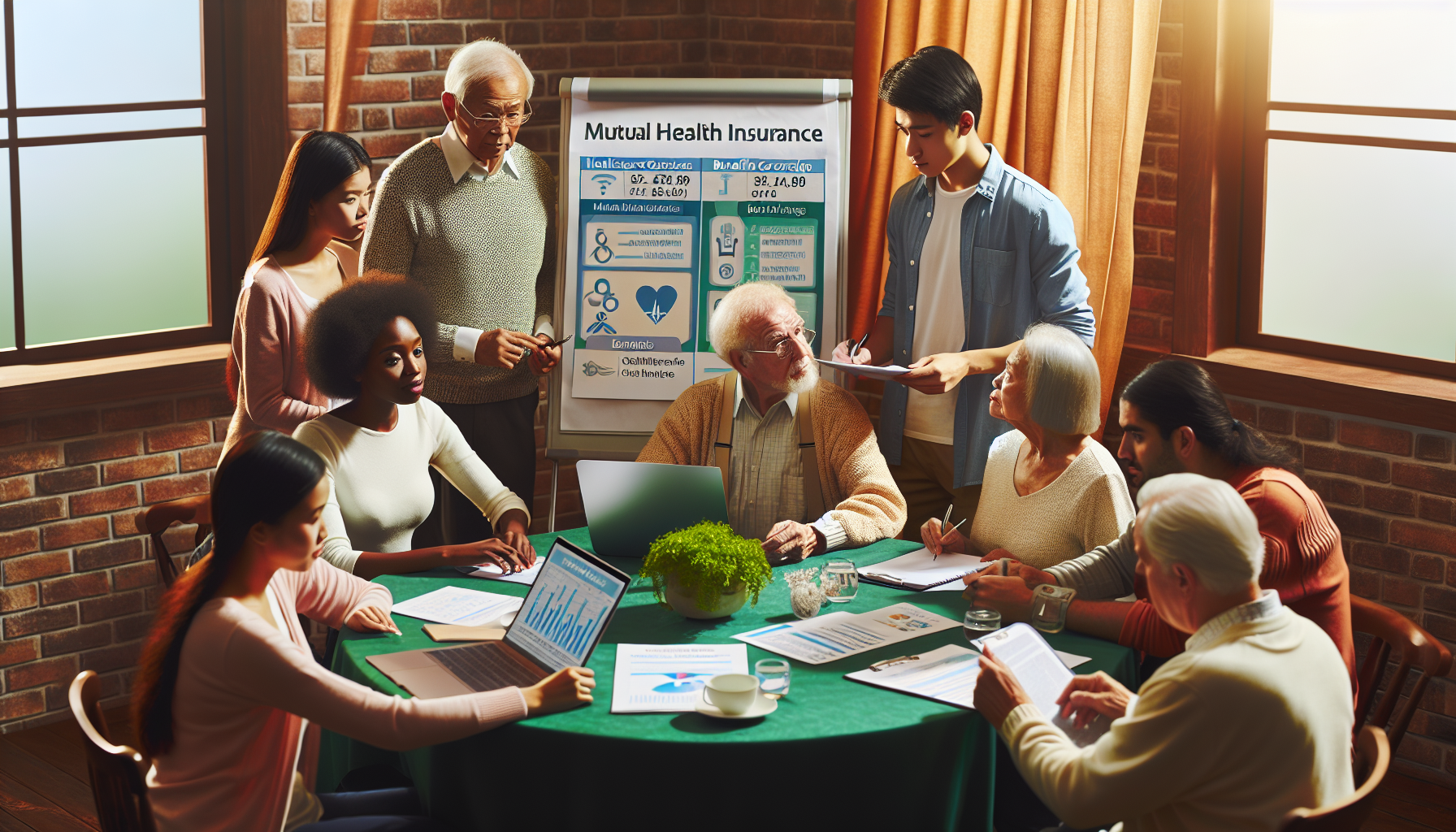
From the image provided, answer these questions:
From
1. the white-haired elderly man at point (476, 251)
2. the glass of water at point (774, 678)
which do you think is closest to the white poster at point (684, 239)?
the white-haired elderly man at point (476, 251)

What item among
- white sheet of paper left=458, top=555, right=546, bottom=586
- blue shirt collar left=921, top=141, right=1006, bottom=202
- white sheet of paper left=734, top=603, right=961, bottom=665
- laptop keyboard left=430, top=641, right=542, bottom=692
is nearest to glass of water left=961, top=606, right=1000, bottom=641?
white sheet of paper left=734, top=603, right=961, bottom=665

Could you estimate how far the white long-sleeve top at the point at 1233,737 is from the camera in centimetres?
178

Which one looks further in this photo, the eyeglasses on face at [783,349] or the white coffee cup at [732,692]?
the eyeglasses on face at [783,349]

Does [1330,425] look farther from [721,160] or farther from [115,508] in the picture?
[115,508]

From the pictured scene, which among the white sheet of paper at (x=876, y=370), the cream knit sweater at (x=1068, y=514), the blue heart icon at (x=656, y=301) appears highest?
the blue heart icon at (x=656, y=301)

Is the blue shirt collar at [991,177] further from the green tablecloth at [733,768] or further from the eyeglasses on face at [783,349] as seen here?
the green tablecloth at [733,768]

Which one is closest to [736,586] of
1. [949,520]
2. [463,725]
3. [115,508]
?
[463,725]

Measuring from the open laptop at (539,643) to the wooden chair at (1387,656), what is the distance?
1.36m

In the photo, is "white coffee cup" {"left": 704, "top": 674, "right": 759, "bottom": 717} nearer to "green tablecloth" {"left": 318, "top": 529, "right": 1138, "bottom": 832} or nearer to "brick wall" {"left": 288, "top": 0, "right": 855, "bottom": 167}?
"green tablecloth" {"left": 318, "top": 529, "right": 1138, "bottom": 832}

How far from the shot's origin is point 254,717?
6.70ft

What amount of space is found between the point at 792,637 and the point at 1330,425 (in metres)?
1.98

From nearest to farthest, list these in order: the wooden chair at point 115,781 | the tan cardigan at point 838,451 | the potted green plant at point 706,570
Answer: the wooden chair at point 115,781
the potted green plant at point 706,570
the tan cardigan at point 838,451

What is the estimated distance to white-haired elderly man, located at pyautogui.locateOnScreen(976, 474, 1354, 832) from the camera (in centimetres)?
178

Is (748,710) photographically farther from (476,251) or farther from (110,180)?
(110,180)
